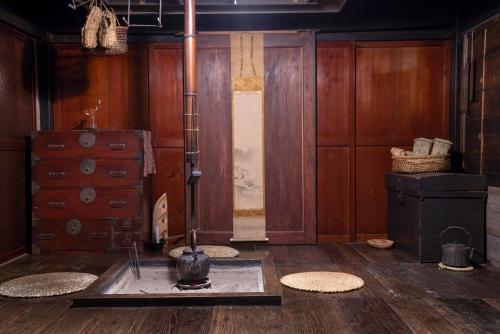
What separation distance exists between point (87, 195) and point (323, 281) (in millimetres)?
2354

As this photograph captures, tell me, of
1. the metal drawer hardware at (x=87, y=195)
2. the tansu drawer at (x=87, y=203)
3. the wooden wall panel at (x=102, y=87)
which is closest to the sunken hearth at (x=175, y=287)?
the tansu drawer at (x=87, y=203)

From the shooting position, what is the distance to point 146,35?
527 cm

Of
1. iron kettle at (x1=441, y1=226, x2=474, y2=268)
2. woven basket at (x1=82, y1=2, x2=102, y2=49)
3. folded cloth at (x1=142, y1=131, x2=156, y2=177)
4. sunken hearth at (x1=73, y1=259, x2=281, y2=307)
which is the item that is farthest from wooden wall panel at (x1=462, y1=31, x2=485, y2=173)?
woven basket at (x1=82, y1=2, x2=102, y2=49)

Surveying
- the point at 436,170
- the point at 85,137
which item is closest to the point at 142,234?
the point at 85,137

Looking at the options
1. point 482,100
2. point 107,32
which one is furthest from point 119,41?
point 482,100

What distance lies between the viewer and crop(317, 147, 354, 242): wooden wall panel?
208 inches

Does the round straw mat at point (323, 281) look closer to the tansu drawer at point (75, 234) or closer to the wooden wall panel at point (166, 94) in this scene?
the tansu drawer at point (75, 234)

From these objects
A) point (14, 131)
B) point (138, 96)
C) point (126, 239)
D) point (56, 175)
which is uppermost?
point (138, 96)

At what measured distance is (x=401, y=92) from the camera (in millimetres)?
5230

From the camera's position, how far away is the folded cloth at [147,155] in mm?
4686

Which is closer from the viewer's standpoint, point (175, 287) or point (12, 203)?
point (175, 287)

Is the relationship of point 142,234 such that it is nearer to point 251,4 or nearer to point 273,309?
point 273,309

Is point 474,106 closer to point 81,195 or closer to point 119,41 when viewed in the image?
point 119,41

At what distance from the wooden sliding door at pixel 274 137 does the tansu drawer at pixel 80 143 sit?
2.83 ft
